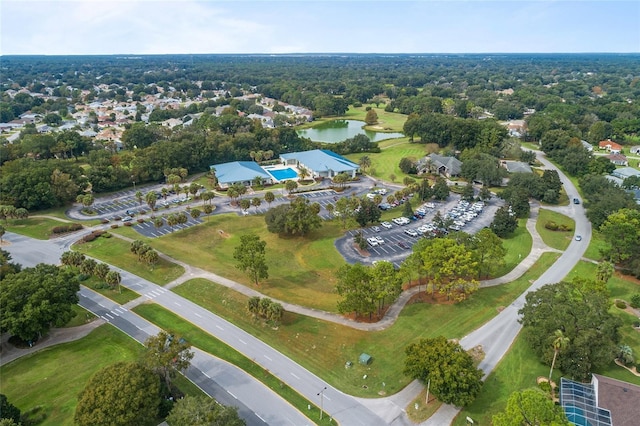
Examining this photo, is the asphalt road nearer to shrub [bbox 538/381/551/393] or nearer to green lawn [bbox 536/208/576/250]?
shrub [bbox 538/381/551/393]

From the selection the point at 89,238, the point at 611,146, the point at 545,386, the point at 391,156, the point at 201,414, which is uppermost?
the point at 201,414

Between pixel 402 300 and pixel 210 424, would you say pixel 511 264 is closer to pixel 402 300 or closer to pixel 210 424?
pixel 402 300

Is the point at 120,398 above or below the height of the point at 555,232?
above

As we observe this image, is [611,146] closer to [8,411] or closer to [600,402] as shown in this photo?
[600,402]

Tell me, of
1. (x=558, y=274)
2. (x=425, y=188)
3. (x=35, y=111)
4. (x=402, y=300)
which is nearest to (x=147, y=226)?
(x=402, y=300)

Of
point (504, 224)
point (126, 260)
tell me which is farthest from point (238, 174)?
point (504, 224)

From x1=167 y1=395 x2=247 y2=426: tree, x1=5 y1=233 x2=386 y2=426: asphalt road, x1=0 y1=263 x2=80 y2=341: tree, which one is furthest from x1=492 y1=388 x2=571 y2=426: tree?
x1=0 y1=263 x2=80 y2=341: tree
